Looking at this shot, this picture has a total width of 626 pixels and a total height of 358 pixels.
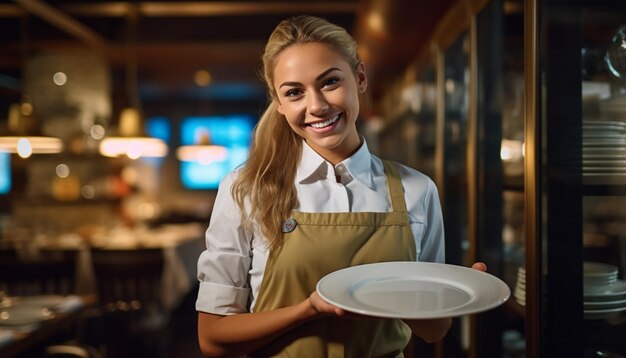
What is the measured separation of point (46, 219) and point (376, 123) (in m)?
4.57

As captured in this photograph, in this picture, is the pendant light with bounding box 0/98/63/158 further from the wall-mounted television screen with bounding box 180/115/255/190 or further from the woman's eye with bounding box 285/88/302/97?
the wall-mounted television screen with bounding box 180/115/255/190

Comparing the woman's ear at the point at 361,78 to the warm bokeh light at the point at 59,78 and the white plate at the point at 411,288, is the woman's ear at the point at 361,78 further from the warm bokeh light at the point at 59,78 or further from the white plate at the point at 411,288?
the warm bokeh light at the point at 59,78

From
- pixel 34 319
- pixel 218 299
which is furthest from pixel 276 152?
pixel 34 319

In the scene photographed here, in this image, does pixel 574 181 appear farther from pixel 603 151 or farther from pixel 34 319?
pixel 34 319

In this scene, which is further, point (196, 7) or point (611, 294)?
point (196, 7)

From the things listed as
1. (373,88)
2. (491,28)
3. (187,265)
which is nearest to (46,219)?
(187,265)

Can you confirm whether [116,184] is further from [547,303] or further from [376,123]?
[547,303]

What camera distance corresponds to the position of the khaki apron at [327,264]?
125 centimetres

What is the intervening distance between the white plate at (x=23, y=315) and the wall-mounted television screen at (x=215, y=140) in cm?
815

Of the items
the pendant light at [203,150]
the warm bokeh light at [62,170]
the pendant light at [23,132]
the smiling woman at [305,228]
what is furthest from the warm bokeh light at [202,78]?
the smiling woman at [305,228]

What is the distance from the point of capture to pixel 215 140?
1051 centimetres

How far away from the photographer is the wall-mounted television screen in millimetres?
10578

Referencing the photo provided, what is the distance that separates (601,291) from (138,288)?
2.96 meters

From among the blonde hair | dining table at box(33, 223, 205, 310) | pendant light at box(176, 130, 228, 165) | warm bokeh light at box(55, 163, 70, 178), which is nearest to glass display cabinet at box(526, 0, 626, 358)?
the blonde hair
